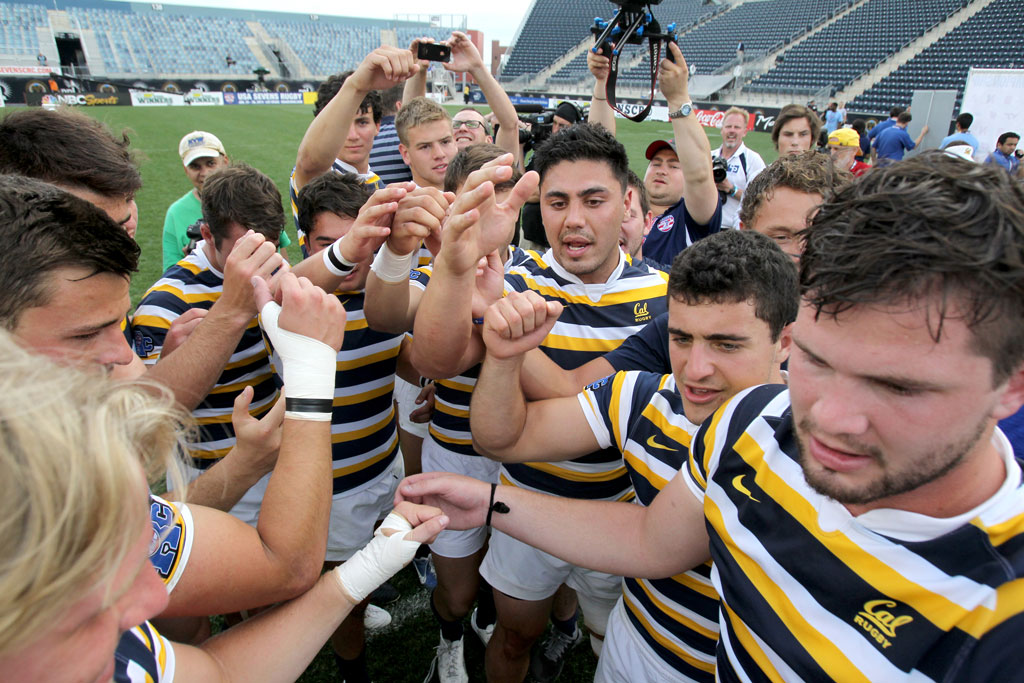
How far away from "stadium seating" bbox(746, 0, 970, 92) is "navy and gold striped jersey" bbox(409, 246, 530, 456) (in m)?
29.6

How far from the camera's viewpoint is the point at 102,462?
78cm

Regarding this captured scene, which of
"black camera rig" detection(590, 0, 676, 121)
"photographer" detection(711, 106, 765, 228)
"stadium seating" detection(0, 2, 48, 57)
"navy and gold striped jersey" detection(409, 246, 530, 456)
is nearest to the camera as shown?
"navy and gold striped jersey" detection(409, 246, 530, 456)

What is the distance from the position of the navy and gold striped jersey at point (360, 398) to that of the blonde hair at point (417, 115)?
2.11 metres

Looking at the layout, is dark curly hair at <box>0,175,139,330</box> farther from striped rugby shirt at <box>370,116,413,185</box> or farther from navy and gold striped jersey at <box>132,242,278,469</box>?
striped rugby shirt at <box>370,116,413,185</box>

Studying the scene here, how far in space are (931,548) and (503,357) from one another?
1.14m

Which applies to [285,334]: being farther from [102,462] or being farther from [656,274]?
[656,274]

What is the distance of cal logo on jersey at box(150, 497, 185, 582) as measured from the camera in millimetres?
1220

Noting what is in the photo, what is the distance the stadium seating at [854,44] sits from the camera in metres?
26.0

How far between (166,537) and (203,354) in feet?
3.14

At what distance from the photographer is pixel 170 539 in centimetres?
Answer: 126

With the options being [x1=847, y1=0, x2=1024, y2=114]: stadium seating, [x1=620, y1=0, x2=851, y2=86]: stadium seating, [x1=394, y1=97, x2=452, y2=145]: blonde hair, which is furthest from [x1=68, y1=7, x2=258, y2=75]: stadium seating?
[x1=394, y1=97, x2=452, y2=145]: blonde hair

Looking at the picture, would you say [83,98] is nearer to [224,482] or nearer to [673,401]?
[224,482]

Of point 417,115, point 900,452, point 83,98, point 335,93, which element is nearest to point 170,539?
point 900,452

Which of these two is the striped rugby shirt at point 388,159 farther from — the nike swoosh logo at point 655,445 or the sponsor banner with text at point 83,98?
the sponsor banner with text at point 83,98
